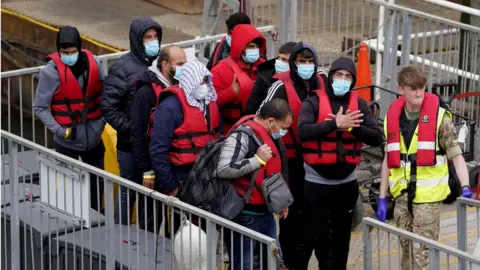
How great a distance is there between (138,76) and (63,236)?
60.2 inches

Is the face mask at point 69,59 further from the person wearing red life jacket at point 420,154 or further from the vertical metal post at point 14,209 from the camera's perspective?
the person wearing red life jacket at point 420,154

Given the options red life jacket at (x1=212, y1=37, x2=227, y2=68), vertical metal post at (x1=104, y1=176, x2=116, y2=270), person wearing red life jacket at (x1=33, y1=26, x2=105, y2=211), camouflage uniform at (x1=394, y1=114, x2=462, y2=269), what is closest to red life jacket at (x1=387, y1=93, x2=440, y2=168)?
camouflage uniform at (x1=394, y1=114, x2=462, y2=269)

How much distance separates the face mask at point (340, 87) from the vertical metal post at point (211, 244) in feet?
5.67

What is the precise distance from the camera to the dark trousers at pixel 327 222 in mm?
8078

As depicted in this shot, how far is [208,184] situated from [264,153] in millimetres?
434

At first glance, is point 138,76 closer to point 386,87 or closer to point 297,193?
point 297,193

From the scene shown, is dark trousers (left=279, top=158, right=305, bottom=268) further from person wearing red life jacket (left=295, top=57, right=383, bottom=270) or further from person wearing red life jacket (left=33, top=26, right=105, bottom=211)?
person wearing red life jacket (left=33, top=26, right=105, bottom=211)

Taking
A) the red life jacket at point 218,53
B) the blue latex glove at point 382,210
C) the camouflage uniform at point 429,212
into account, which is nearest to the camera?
the camouflage uniform at point 429,212

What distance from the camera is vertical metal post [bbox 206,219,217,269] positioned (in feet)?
22.2

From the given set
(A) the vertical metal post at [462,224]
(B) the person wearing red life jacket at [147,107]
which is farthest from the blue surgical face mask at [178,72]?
(A) the vertical metal post at [462,224]

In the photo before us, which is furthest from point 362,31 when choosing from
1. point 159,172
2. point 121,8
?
point 121,8

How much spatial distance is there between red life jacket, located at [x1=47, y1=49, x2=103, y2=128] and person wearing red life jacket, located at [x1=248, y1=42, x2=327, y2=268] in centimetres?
152

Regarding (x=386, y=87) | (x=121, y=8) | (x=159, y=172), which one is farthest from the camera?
(x=121, y=8)

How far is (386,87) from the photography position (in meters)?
11.3
